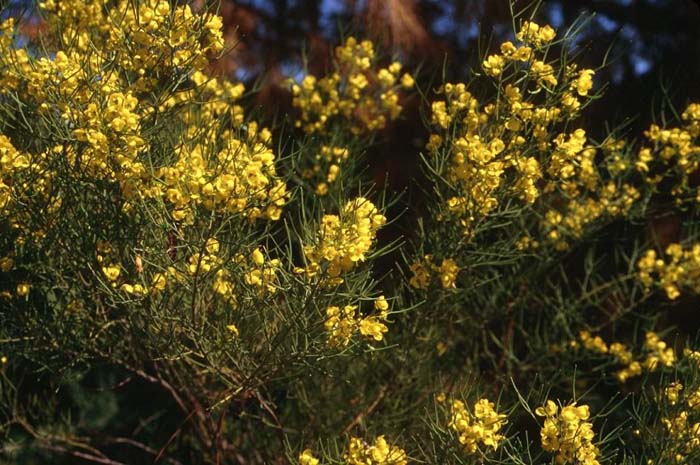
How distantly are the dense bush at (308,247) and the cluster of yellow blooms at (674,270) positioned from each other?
0.01 m

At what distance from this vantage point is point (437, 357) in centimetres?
343

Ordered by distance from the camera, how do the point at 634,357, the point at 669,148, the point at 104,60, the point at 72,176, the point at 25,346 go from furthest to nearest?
the point at 634,357 < the point at 669,148 < the point at 25,346 < the point at 104,60 < the point at 72,176

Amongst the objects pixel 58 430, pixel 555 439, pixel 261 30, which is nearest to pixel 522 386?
pixel 555 439

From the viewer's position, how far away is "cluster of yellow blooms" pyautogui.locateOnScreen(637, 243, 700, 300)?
10.4 ft

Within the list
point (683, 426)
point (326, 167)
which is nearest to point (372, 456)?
point (683, 426)

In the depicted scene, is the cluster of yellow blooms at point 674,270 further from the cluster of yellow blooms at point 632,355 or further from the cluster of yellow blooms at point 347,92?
the cluster of yellow blooms at point 347,92

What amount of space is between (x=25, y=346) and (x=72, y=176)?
2.37 ft

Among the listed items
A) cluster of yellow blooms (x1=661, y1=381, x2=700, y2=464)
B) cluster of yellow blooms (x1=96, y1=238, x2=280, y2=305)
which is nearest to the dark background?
cluster of yellow blooms (x1=96, y1=238, x2=280, y2=305)

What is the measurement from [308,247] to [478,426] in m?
0.63

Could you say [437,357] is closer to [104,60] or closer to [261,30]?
[104,60]

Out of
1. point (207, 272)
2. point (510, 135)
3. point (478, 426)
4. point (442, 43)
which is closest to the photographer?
point (478, 426)

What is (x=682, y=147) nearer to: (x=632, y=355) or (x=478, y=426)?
(x=632, y=355)

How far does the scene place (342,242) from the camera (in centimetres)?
203

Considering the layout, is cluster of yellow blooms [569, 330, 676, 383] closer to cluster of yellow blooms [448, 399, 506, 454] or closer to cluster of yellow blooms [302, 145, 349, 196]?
cluster of yellow blooms [448, 399, 506, 454]
